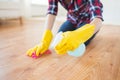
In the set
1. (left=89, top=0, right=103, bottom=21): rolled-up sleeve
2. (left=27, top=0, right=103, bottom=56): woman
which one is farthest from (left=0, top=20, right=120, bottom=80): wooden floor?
(left=89, top=0, right=103, bottom=21): rolled-up sleeve

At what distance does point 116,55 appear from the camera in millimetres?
955

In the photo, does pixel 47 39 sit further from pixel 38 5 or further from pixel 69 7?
pixel 38 5

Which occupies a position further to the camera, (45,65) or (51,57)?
(51,57)

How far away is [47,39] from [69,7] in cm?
30

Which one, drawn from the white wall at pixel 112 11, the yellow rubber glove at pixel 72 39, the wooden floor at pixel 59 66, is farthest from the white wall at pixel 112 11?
the yellow rubber glove at pixel 72 39

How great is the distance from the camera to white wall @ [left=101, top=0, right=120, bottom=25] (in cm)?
268

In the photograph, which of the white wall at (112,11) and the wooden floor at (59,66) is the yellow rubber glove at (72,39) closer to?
the wooden floor at (59,66)

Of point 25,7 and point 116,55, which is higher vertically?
point 116,55

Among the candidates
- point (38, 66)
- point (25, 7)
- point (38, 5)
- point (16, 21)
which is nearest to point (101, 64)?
point (38, 66)

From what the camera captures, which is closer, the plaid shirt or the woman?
the woman

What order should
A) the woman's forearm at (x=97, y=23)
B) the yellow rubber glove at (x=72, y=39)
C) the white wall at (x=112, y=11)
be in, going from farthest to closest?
the white wall at (x=112, y=11)
the woman's forearm at (x=97, y=23)
the yellow rubber glove at (x=72, y=39)

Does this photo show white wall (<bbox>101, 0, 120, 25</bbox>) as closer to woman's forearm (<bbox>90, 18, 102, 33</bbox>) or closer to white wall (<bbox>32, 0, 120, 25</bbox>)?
white wall (<bbox>32, 0, 120, 25</bbox>)

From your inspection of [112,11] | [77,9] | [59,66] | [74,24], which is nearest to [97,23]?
[59,66]

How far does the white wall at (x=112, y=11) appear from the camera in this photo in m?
2.68
